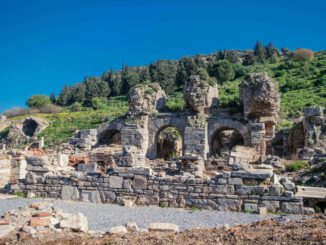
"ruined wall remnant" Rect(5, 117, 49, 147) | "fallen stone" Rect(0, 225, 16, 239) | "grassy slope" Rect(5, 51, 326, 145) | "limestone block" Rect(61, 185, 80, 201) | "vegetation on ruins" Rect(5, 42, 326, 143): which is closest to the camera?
"fallen stone" Rect(0, 225, 16, 239)

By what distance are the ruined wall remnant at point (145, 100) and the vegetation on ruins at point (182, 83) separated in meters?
0.99

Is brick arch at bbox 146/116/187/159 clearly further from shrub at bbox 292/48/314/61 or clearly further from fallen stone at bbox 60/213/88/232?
shrub at bbox 292/48/314/61

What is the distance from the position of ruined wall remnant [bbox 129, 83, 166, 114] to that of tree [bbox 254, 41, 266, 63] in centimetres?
4215

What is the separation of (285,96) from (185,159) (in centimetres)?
3064

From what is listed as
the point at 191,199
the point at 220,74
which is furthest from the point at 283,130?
the point at 220,74

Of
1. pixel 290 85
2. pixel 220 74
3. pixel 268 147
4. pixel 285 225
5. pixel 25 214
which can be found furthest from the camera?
pixel 220 74

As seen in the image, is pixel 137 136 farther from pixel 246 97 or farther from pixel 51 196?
pixel 51 196

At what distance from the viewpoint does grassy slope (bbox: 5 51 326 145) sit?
120ft

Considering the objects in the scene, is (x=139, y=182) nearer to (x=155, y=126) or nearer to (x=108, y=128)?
(x=155, y=126)

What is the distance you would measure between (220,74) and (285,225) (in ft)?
169

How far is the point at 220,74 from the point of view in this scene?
188ft

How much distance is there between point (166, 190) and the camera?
1084 cm

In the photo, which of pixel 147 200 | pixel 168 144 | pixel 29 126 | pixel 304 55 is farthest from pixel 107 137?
pixel 304 55

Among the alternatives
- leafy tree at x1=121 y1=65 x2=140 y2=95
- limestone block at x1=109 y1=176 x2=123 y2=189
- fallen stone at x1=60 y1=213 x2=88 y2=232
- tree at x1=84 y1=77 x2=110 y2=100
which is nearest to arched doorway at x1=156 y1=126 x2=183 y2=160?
limestone block at x1=109 y1=176 x2=123 y2=189
